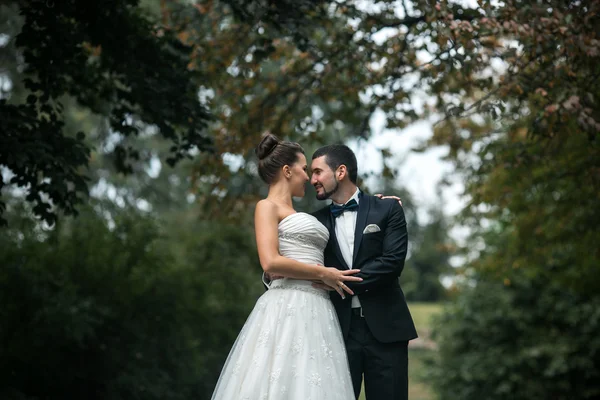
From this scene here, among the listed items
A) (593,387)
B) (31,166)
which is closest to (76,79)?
(31,166)

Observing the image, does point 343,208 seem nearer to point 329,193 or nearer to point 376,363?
point 329,193

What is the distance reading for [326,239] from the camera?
16.0ft

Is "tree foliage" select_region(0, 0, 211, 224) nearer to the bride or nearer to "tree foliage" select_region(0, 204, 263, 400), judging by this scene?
"tree foliage" select_region(0, 204, 263, 400)

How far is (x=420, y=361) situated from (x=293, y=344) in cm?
1498

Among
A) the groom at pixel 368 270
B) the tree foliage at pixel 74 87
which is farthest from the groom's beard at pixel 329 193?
the tree foliage at pixel 74 87

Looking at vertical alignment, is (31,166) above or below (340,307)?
above

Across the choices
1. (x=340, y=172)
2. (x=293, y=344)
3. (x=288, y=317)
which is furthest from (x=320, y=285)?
(x=340, y=172)

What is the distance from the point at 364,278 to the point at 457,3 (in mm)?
3684

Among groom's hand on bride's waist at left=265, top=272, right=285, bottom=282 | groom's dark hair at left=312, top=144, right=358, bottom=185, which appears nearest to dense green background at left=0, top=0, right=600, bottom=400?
groom's dark hair at left=312, top=144, right=358, bottom=185

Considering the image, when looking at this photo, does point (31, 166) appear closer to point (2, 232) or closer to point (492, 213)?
point (2, 232)

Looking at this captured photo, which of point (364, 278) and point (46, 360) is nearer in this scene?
point (364, 278)

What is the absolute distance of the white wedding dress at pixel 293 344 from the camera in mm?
4375

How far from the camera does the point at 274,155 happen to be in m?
4.92

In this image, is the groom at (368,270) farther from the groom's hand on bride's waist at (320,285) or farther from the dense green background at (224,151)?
the dense green background at (224,151)
